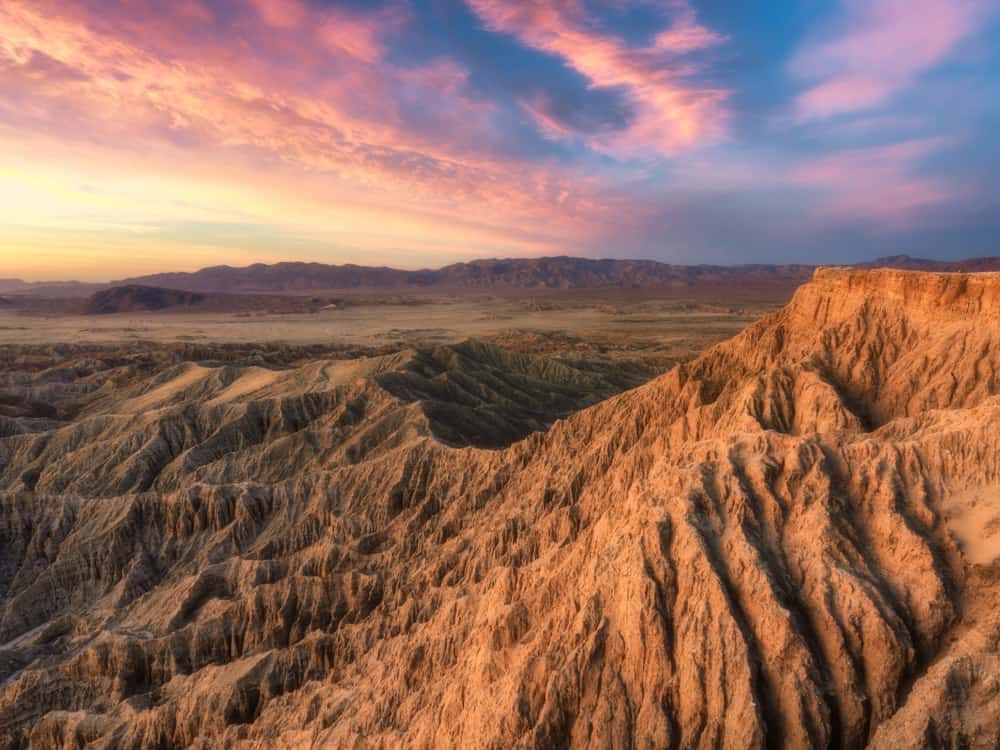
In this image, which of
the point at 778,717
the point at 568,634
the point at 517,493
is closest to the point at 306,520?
the point at 517,493

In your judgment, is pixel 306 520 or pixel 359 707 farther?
pixel 306 520

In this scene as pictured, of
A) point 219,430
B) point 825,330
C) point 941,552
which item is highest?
point 825,330

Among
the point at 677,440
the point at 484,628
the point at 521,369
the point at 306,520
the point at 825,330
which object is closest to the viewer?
the point at 484,628

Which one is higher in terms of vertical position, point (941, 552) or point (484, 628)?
point (941, 552)

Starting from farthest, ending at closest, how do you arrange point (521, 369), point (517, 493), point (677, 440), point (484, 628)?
point (521, 369), point (517, 493), point (677, 440), point (484, 628)

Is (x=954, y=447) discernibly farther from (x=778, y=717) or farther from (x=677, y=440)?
(x=677, y=440)

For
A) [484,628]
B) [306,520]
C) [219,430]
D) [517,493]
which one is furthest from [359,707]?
[219,430]
